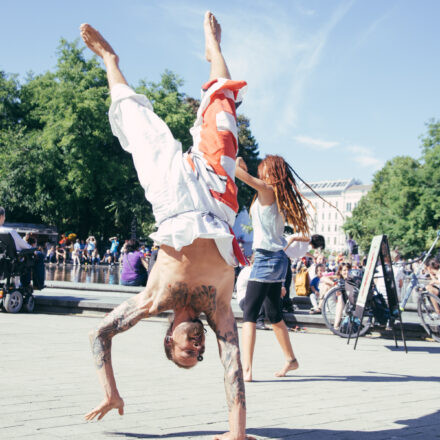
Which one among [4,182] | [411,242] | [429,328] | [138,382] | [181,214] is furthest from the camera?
[411,242]

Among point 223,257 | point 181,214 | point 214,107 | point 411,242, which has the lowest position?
point 223,257

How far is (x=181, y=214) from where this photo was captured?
10.5ft

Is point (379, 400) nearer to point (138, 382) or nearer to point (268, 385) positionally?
point (268, 385)

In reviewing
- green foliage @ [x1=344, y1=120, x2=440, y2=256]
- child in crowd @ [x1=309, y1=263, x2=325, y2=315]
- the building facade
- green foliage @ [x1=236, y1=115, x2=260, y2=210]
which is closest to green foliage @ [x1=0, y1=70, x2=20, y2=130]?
green foliage @ [x1=236, y1=115, x2=260, y2=210]

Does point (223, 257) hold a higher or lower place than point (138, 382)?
higher

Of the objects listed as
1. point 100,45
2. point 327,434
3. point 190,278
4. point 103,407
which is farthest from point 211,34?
point 327,434

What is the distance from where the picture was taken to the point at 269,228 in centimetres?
594

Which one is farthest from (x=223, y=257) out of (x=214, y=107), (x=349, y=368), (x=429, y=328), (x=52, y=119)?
(x=52, y=119)

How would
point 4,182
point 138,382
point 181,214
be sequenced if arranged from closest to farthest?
point 181,214
point 138,382
point 4,182

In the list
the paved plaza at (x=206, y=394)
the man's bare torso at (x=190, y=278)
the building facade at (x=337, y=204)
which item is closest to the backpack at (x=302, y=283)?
the paved plaza at (x=206, y=394)

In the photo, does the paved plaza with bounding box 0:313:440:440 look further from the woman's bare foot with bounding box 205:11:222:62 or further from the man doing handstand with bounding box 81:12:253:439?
the woman's bare foot with bounding box 205:11:222:62

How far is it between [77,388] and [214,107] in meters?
2.68

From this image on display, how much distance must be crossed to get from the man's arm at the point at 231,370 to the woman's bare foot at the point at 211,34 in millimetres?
Answer: 1535

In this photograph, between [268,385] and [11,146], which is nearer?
[268,385]
